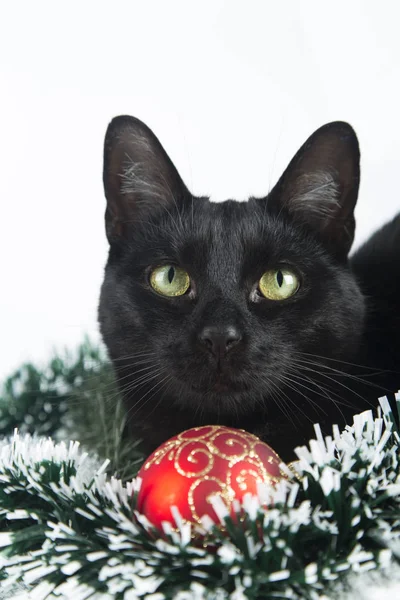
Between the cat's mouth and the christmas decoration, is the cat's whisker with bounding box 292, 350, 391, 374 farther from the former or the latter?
the christmas decoration

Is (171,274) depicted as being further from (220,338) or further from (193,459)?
(193,459)

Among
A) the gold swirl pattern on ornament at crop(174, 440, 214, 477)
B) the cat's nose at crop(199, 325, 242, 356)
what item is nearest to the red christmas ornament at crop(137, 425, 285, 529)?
the gold swirl pattern on ornament at crop(174, 440, 214, 477)

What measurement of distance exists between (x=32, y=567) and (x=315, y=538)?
0.72 feet

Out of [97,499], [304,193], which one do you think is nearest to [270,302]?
[304,193]

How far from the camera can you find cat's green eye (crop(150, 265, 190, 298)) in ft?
2.34

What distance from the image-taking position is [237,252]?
72 centimetres

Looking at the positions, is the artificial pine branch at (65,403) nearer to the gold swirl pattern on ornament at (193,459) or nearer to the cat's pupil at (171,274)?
the cat's pupil at (171,274)

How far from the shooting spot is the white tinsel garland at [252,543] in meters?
0.40

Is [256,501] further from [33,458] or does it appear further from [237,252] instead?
[237,252]

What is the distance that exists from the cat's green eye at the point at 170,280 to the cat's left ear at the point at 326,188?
174mm

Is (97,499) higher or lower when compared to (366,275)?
lower

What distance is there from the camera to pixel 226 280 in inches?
27.1

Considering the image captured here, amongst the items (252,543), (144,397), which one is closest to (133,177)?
(144,397)

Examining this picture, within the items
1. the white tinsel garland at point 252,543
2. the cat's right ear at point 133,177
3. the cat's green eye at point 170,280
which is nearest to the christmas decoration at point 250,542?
the white tinsel garland at point 252,543
